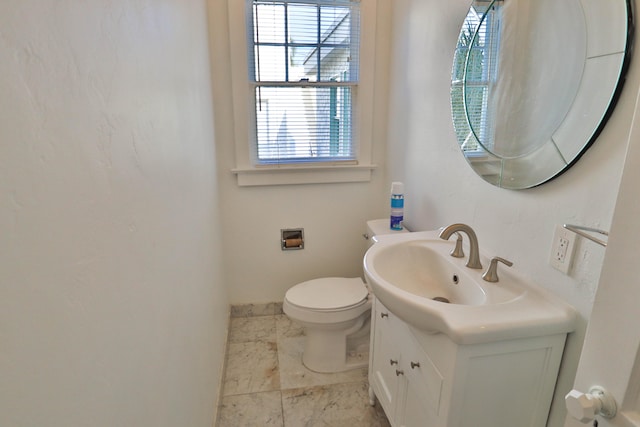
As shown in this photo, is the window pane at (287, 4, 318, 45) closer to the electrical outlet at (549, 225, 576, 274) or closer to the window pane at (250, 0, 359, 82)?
the window pane at (250, 0, 359, 82)

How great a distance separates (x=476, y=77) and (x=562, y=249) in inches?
27.6

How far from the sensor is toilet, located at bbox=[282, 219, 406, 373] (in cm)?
189

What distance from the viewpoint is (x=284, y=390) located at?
74.6 inches

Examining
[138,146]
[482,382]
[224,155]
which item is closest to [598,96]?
[482,382]

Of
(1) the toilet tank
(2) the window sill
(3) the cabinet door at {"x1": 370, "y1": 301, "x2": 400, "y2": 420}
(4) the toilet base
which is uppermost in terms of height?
(2) the window sill

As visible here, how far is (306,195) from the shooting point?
7.72 feet

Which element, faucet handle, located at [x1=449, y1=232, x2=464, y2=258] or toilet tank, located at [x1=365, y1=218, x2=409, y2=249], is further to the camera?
toilet tank, located at [x1=365, y1=218, x2=409, y2=249]

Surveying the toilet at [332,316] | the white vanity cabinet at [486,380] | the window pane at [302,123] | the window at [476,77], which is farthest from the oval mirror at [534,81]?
the window pane at [302,123]

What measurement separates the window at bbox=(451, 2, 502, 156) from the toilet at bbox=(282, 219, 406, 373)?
2.25ft

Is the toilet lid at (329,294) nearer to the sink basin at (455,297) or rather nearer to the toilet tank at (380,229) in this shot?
the toilet tank at (380,229)

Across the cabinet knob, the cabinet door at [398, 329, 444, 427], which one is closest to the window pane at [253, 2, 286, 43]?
the cabinet door at [398, 329, 444, 427]

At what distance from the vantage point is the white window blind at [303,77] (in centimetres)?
210

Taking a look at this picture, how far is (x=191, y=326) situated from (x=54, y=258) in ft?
2.77

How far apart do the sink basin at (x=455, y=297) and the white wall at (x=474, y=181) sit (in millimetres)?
65
